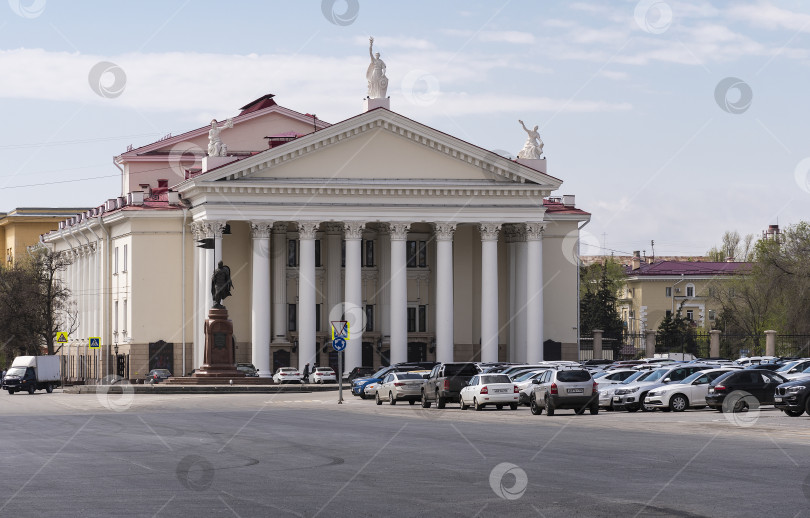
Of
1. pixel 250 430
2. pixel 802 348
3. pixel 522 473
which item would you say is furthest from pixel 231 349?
pixel 522 473

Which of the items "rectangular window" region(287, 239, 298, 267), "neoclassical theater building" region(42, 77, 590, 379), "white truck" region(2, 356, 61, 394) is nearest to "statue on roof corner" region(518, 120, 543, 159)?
"neoclassical theater building" region(42, 77, 590, 379)

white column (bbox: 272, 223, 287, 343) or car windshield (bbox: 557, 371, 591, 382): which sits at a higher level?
white column (bbox: 272, 223, 287, 343)

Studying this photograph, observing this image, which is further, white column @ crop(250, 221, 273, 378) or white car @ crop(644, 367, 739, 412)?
white column @ crop(250, 221, 273, 378)

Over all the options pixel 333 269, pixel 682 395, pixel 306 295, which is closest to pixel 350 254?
pixel 306 295

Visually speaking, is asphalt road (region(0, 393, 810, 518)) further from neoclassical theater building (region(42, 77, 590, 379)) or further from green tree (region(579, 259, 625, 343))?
green tree (region(579, 259, 625, 343))

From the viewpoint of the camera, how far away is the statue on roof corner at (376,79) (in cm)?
7781

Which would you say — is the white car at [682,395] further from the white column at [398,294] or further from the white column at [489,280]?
the white column at [489,280]

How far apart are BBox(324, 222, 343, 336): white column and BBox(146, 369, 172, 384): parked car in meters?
11.3

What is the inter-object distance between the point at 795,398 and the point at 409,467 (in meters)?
17.9

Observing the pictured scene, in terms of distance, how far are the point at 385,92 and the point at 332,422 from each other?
45.2 metres

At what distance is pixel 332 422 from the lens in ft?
114

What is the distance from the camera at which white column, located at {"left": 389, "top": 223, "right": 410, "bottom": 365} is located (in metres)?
76.9

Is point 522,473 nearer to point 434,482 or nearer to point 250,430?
point 434,482

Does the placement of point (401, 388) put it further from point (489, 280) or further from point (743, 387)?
point (489, 280)
